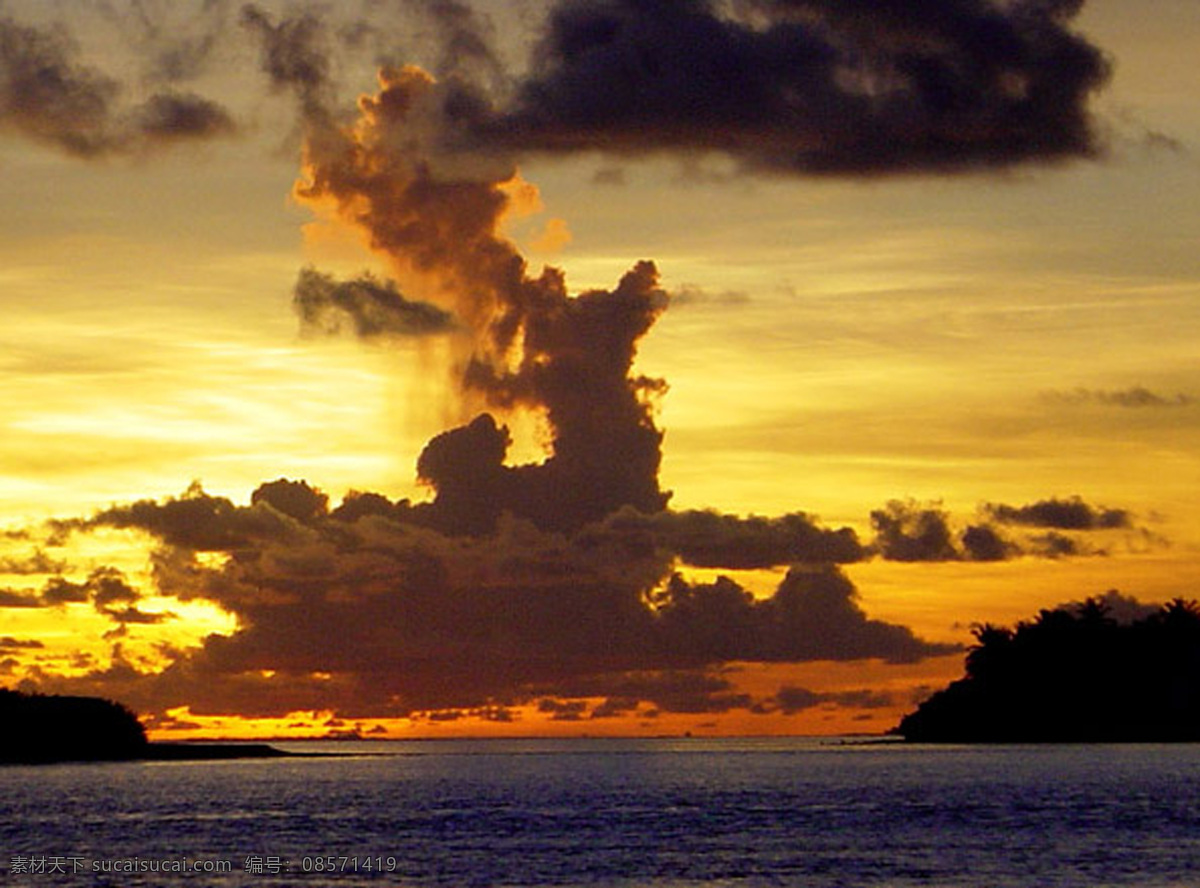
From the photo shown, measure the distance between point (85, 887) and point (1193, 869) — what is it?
195ft

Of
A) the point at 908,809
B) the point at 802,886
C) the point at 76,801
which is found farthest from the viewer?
the point at 76,801

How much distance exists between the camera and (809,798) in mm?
199000

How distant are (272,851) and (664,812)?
53.2 metres

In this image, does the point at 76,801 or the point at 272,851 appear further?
the point at 76,801

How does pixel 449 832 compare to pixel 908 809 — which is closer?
pixel 449 832

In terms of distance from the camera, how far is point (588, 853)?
12669cm

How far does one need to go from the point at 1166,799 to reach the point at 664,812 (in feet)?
150

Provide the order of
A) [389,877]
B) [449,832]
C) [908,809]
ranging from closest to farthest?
[389,877], [449,832], [908,809]

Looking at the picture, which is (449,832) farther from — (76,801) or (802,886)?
(76,801)

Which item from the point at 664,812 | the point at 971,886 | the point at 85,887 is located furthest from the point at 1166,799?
the point at 85,887

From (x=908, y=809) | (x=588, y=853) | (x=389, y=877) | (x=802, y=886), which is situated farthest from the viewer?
(x=908, y=809)

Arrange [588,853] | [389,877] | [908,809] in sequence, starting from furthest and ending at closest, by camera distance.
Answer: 1. [908,809]
2. [588,853]
3. [389,877]

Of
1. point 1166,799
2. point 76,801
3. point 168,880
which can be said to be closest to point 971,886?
point 168,880

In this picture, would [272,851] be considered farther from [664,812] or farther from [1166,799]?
[1166,799]
